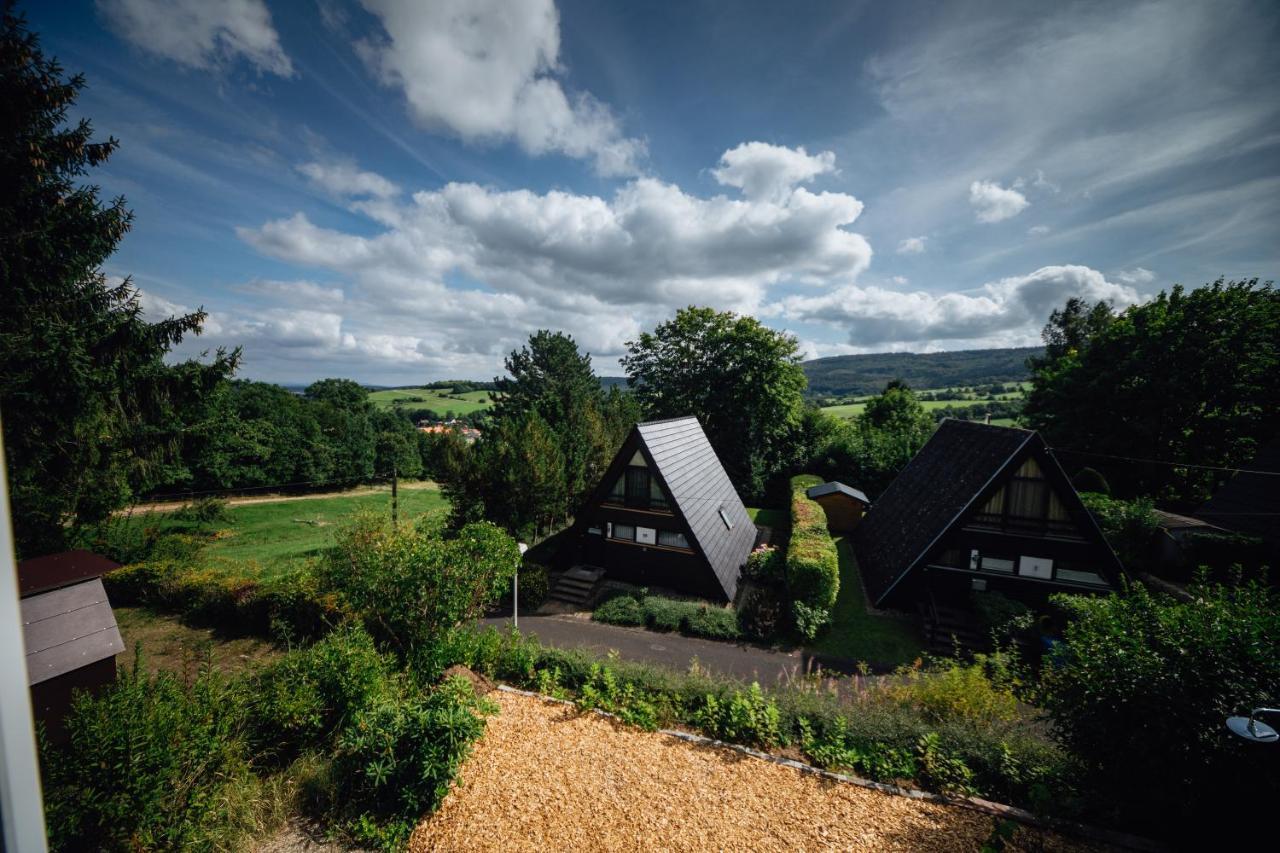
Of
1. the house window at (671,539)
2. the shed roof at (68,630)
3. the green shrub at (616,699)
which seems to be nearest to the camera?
the green shrub at (616,699)

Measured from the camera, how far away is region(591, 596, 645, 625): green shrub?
14180mm

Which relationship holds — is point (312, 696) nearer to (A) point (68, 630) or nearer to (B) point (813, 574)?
(A) point (68, 630)

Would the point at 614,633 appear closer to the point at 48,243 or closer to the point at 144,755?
the point at 144,755

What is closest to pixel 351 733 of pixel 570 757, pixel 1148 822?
pixel 570 757

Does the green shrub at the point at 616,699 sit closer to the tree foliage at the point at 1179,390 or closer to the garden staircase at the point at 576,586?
the garden staircase at the point at 576,586

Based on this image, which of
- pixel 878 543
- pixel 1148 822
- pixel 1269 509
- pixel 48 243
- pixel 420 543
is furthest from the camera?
pixel 878 543

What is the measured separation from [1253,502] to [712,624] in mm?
19508

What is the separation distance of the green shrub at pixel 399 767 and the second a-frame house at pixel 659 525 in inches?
382

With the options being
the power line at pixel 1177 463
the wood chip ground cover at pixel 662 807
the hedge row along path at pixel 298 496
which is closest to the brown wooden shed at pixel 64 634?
the wood chip ground cover at pixel 662 807

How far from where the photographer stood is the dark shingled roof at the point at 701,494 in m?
15.5

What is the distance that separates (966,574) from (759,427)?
15.6m

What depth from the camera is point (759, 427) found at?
2888 centimetres

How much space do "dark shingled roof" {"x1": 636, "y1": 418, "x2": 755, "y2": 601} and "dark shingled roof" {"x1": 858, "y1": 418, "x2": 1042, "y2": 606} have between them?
4.63 metres

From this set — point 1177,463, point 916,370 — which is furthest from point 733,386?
point 916,370
